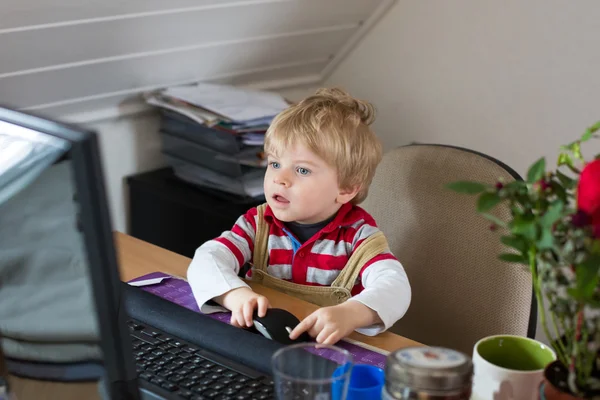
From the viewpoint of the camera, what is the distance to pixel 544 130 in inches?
90.7

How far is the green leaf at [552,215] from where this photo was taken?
0.72 metres

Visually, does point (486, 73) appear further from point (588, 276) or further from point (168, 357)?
point (588, 276)

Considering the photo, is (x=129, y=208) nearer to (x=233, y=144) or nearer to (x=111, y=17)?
(x=233, y=144)

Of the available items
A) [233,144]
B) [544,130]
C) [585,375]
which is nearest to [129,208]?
[233,144]

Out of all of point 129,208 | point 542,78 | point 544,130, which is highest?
point 542,78

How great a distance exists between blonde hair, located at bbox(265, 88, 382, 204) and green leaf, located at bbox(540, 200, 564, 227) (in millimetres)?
698

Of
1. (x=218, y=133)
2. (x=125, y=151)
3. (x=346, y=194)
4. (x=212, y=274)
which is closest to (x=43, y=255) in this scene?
(x=212, y=274)

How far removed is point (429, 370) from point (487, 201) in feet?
0.55

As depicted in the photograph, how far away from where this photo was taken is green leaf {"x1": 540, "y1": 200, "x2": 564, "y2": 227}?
72 cm

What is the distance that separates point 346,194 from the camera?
147 centimetres

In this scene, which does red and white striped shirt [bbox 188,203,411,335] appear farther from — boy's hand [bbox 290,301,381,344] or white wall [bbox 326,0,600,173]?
white wall [bbox 326,0,600,173]

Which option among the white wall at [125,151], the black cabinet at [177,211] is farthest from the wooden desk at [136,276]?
the white wall at [125,151]

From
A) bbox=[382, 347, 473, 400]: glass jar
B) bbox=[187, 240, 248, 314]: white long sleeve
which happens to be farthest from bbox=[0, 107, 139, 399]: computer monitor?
bbox=[187, 240, 248, 314]: white long sleeve

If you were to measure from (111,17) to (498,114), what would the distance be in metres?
1.16
